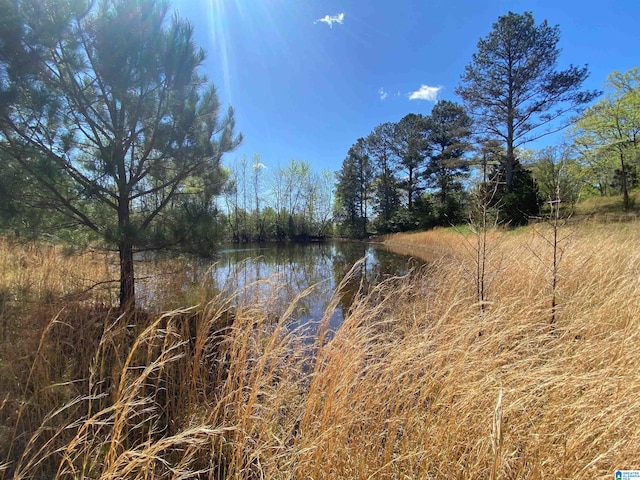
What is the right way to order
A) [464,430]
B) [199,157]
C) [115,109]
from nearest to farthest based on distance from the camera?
[464,430], [115,109], [199,157]

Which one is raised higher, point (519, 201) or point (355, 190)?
point (355, 190)

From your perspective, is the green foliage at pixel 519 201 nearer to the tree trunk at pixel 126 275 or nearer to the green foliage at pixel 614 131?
the green foliage at pixel 614 131

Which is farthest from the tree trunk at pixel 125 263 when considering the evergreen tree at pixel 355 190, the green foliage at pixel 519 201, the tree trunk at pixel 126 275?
the evergreen tree at pixel 355 190

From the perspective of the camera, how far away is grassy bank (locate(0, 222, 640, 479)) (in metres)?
1.16

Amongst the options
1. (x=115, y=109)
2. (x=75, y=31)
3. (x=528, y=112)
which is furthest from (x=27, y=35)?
(x=528, y=112)

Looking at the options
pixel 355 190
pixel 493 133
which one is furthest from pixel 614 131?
pixel 355 190

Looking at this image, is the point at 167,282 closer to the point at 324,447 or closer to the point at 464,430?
the point at 324,447

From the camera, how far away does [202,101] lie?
4105 millimetres

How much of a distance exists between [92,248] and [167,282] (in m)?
1.05

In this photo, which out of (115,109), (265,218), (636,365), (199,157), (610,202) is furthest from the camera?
(265,218)

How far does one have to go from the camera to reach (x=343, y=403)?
1341mm

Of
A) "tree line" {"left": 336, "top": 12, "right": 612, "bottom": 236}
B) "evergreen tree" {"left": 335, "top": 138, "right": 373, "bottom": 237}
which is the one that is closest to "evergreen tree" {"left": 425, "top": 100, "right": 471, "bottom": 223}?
"tree line" {"left": 336, "top": 12, "right": 612, "bottom": 236}

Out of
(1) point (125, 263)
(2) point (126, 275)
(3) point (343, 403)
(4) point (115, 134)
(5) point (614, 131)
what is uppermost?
(5) point (614, 131)

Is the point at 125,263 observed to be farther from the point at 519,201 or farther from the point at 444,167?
the point at 444,167
